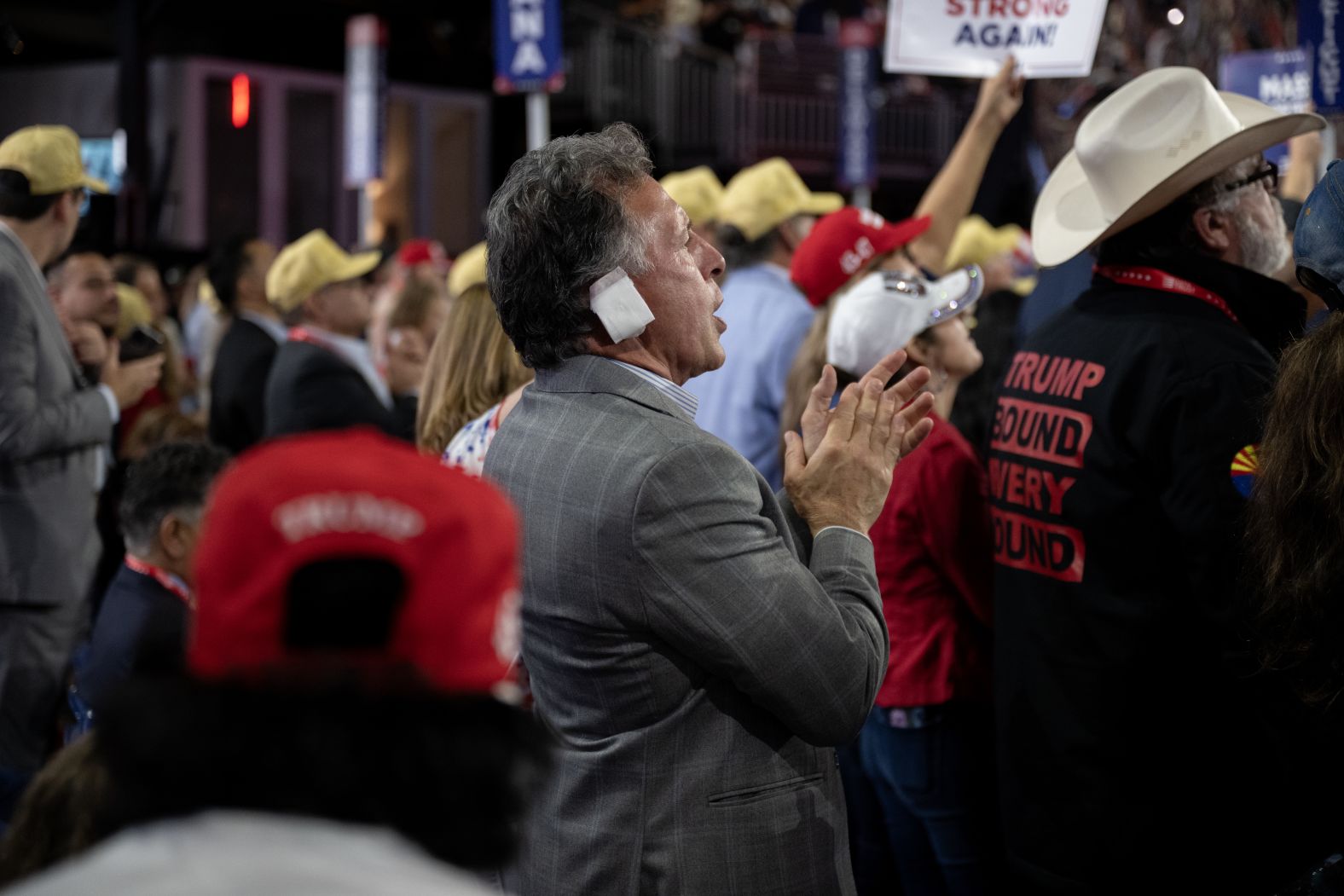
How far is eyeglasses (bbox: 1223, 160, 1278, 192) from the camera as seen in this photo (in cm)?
255

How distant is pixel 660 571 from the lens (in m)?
1.78

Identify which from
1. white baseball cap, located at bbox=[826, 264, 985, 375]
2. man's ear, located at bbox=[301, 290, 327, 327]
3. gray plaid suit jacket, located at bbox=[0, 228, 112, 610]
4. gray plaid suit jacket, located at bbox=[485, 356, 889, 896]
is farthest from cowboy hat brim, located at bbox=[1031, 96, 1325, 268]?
man's ear, located at bbox=[301, 290, 327, 327]

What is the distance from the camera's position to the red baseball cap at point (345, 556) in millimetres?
949

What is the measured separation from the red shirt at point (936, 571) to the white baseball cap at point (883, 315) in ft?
0.66

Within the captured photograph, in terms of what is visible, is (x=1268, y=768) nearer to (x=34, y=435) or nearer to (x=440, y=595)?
(x=440, y=595)

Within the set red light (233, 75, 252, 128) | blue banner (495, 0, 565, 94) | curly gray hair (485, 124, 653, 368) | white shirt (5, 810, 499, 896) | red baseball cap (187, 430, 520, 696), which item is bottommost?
white shirt (5, 810, 499, 896)

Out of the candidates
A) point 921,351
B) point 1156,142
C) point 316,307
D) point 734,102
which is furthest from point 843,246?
point 734,102

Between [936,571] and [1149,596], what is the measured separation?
0.61 m

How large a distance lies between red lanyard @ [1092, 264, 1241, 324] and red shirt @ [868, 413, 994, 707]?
509 millimetres

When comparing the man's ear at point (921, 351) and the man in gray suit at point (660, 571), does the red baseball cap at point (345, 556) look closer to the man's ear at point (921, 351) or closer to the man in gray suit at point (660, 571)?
the man in gray suit at point (660, 571)

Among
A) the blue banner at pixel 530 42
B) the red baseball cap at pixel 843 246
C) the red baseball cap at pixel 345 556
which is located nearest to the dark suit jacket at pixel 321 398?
the red baseball cap at pixel 843 246

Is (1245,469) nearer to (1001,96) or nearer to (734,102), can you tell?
(1001,96)

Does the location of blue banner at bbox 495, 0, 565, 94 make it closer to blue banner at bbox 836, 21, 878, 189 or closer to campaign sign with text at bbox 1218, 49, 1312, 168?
campaign sign with text at bbox 1218, 49, 1312, 168

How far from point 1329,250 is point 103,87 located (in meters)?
13.3
